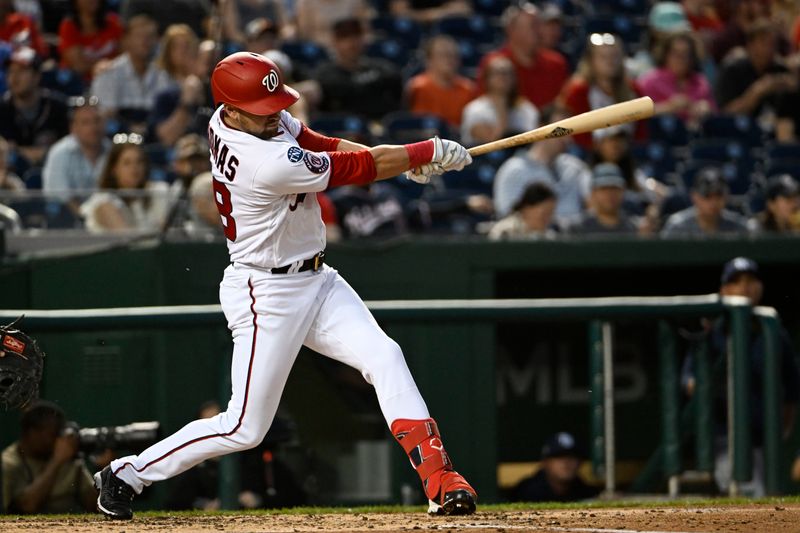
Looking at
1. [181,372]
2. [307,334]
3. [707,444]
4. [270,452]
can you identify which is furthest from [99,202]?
[707,444]

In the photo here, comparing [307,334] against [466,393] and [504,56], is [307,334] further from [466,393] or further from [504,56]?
[504,56]

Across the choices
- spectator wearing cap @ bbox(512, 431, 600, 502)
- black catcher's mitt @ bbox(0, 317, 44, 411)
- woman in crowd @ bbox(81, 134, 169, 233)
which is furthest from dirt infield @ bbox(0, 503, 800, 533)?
woman in crowd @ bbox(81, 134, 169, 233)

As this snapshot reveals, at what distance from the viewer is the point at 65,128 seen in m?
8.63

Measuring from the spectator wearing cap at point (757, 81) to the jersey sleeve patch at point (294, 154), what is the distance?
22.8 feet

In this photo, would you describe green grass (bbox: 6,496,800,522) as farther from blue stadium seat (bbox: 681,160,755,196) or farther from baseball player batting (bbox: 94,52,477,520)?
blue stadium seat (bbox: 681,160,755,196)

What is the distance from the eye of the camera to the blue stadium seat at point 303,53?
10.1 m

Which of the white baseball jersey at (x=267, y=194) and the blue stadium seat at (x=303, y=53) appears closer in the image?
the white baseball jersey at (x=267, y=194)

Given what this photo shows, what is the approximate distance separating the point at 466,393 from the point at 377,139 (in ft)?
8.35

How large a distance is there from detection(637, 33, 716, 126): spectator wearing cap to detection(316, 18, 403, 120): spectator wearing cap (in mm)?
1890

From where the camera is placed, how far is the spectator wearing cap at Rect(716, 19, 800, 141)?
35.4ft

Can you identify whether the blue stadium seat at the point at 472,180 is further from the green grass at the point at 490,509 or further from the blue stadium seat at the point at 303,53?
the green grass at the point at 490,509

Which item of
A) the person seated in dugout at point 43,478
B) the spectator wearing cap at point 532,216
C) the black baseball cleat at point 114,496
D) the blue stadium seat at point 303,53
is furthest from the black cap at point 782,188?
the black baseball cleat at point 114,496

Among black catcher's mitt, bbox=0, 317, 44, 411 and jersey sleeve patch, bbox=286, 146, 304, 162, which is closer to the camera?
jersey sleeve patch, bbox=286, 146, 304, 162

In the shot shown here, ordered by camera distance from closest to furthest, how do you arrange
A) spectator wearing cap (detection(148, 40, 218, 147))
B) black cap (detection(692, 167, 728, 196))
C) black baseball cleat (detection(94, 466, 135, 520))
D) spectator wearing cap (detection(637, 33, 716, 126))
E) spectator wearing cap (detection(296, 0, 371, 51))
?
black baseball cleat (detection(94, 466, 135, 520)), black cap (detection(692, 167, 728, 196)), spectator wearing cap (detection(148, 40, 218, 147)), spectator wearing cap (detection(637, 33, 716, 126)), spectator wearing cap (detection(296, 0, 371, 51))
